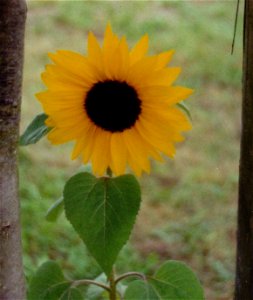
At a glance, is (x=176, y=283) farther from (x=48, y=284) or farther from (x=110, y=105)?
(x=110, y=105)

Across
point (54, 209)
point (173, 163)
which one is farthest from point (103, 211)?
point (173, 163)

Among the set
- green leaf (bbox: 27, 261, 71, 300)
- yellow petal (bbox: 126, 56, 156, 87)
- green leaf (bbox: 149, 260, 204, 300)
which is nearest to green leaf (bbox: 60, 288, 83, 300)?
green leaf (bbox: 27, 261, 71, 300)

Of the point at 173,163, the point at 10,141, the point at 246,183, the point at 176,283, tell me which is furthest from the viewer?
the point at 173,163

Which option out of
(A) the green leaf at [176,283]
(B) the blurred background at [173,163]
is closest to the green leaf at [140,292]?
(A) the green leaf at [176,283]

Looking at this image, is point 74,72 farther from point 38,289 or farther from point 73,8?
point 73,8

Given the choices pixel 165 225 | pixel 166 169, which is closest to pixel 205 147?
pixel 166 169

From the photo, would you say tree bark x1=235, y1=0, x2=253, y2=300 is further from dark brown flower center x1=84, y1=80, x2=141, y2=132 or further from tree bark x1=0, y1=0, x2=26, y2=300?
tree bark x1=0, y1=0, x2=26, y2=300
